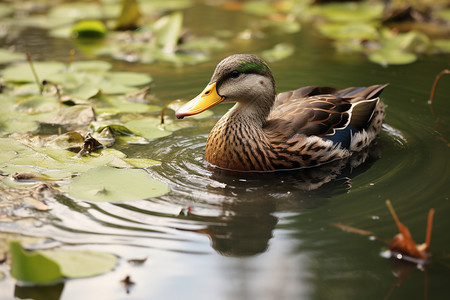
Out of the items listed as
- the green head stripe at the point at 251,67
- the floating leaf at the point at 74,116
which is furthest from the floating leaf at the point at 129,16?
the green head stripe at the point at 251,67

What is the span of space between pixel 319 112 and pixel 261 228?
189cm

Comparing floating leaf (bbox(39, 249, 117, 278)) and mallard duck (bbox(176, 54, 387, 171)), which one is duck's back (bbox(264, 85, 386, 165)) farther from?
floating leaf (bbox(39, 249, 117, 278))

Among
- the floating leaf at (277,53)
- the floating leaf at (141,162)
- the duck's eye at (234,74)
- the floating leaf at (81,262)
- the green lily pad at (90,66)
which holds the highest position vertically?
the duck's eye at (234,74)

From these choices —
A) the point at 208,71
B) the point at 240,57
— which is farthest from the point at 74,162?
the point at 208,71

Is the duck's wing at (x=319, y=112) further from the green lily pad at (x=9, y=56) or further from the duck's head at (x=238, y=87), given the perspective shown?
the green lily pad at (x=9, y=56)

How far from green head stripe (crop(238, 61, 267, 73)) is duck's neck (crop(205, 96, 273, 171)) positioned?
46 centimetres

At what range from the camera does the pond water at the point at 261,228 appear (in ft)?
12.6

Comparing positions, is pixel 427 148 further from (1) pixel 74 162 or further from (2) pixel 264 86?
(1) pixel 74 162

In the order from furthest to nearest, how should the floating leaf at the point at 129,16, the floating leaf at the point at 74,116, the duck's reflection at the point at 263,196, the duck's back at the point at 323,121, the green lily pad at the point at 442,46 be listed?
the floating leaf at the point at 129,16 < the green lily pad at the point at 442,46 < the floating leaf at the point at 74,116 < the duck's back at the point at 323,121 < the duck's reflection at the point at 263,196

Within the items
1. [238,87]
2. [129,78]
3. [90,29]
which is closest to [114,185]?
[238,87]

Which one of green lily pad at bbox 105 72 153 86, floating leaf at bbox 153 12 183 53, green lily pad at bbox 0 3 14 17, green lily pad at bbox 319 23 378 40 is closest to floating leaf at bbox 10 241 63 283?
green lily pad at bbox 105 72 153 86

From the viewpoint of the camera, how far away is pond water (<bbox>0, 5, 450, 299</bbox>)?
3.84 m

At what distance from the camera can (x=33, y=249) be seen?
13.7 feet

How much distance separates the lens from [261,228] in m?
4.58
